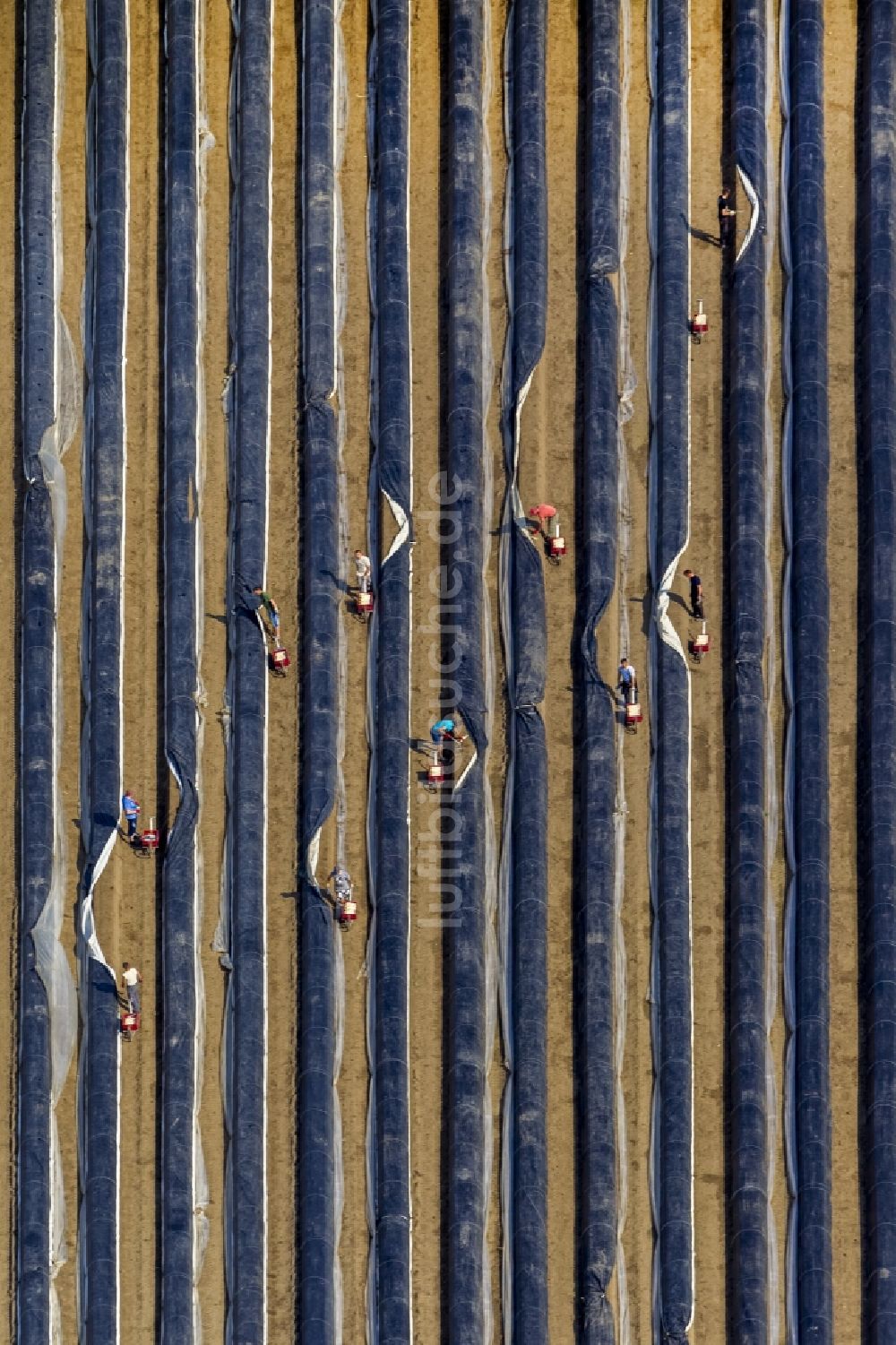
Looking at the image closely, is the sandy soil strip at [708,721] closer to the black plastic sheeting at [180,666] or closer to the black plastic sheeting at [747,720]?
the black plastic sheeting at [747,720]

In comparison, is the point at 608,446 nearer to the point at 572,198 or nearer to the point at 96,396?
the point at 572,198

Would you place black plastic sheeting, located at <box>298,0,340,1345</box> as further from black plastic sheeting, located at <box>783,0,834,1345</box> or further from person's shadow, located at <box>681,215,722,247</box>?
black plastic sheeting, located at <box>783,0,834,1345</box>

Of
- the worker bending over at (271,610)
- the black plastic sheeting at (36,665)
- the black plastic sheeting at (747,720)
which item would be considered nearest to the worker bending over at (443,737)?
the worker bending over at (271,610)

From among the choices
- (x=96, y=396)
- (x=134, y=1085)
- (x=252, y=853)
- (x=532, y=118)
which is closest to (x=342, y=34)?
(x=532, y=118)

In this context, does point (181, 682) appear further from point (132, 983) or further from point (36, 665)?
point (132, 983)

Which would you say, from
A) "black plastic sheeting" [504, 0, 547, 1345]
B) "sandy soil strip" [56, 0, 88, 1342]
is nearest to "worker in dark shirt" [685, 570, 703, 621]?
"black plastic sheeting" [504, 0, 547, 1345]
